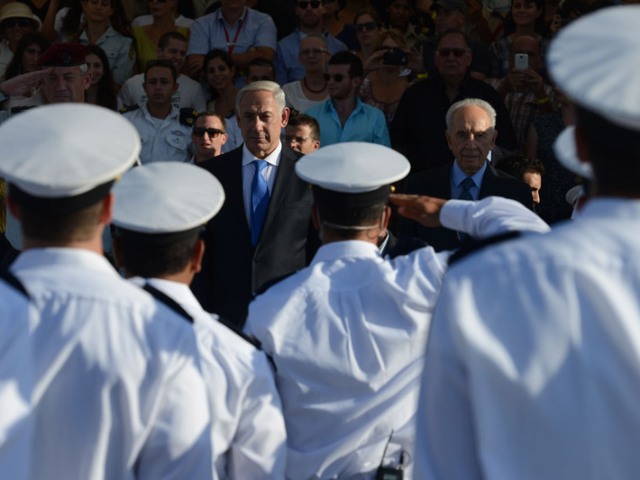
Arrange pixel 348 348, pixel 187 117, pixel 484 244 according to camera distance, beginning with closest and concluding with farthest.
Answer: pixel 484 244
pixel 348 348
pixel 187 117

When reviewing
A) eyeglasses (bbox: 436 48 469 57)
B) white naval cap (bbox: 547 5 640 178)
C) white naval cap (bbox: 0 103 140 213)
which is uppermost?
white naval cap (bbox: 547 5 640 178)

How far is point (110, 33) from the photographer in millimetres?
10336

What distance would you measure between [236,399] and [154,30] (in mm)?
7762

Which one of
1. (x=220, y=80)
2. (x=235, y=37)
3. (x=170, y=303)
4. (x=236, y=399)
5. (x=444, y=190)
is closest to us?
(x=170, y=303)

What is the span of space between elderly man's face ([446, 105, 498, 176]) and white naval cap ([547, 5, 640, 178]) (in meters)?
4.75

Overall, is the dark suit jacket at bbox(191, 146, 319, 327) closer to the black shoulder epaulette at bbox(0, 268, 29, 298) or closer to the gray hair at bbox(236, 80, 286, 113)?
the gray hair at bbox(236, 80, 286, 113)

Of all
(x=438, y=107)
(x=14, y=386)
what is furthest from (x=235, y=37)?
(x=14, y=386)

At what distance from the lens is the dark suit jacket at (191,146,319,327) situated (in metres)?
6.43

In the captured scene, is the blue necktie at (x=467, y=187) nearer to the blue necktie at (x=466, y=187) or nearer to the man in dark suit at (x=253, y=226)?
the blue necktie at (x=466, y=187)

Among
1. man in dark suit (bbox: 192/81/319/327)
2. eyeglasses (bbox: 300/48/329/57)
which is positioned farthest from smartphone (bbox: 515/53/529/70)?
man in dark suit (bbox: 192/81/319/327)

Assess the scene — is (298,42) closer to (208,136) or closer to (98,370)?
(208,136)

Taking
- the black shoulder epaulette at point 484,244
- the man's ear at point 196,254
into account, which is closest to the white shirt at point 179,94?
the man's ear at point 196,254

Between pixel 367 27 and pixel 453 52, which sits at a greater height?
pixel 453 52

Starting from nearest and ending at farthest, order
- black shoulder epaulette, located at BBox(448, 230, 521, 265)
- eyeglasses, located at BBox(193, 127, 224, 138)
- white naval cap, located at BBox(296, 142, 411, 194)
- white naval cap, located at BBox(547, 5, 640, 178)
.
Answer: white naval cap, located at BBox(547, 5, 640, 178), black shoulder epaulette, located at BBox(448, 230, 521, 265), white naval cap, located at BBox(296, 142, 411, 194), eyeglasses, located at BBox(193, 127, 224, 138)
